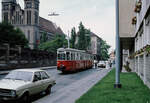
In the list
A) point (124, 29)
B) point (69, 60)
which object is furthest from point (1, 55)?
point (124, 29)

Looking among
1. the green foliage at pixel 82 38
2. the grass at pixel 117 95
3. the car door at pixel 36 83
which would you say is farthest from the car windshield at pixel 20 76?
the green foliage at pixel 82 38

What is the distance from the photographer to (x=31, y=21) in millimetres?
111250

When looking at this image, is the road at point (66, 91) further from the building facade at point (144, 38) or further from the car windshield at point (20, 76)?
the building facade at point (144, 38)

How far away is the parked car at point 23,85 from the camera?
809 cm

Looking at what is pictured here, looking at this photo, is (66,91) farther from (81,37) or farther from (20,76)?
(81,37)

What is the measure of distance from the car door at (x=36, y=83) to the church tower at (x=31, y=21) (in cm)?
10157

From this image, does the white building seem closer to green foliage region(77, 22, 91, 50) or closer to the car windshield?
the car windshield

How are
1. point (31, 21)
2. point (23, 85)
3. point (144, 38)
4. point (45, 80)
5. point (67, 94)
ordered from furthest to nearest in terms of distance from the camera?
point (31, 21) → point (144, 38) → point (67, 94) → point (45, 80) → point (23, 85)

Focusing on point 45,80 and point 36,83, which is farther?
point 45,80

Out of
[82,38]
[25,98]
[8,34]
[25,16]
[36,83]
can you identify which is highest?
[25,16]

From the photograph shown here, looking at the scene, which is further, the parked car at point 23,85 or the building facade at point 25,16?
the building facade at point 25,16

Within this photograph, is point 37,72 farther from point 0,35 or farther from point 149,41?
point 0,35

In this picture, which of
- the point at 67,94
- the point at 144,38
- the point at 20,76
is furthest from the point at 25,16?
the point at 20,76

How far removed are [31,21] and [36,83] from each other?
10538 cm
